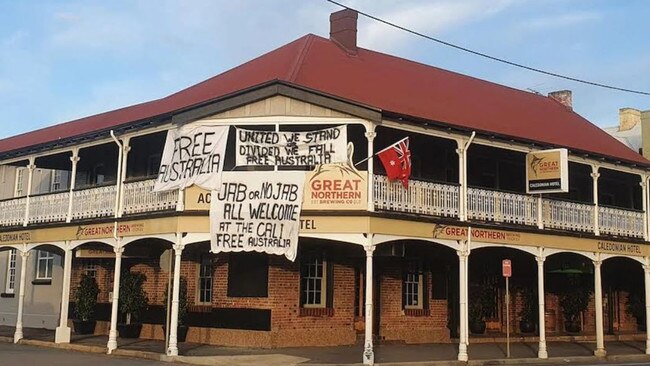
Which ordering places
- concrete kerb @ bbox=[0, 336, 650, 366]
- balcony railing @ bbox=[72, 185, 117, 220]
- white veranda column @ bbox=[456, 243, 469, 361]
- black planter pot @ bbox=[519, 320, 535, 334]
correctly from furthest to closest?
A: black planter pot @ bbox=[519, 320, 535, 334] → balcony railing @ bbox=[72, 185, 117, 220] → white veranda column @ bbox=[456, 243, 469, 361] → concrete kerb @ bbox=[0, 336, 650, 366]

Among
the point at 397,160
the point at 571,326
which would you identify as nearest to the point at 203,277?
the point at 397,160

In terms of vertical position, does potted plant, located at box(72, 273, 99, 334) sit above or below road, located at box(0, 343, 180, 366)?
above

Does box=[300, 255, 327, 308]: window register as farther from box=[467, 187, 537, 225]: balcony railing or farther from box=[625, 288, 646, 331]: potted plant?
box=[625, 288, 646, 331]: potted plant

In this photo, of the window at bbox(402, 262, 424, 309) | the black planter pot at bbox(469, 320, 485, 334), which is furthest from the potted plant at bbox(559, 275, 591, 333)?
the window at bbox(402, 262, 424, 309)

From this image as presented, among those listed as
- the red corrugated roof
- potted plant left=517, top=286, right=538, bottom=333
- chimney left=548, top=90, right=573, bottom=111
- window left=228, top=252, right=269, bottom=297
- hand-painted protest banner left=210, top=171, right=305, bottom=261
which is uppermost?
chimney left=548, top=90, right=573, bottom=111

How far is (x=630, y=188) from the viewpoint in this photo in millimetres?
30391

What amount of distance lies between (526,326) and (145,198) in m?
14.3

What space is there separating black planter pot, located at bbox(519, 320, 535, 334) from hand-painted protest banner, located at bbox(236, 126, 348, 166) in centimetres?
1229

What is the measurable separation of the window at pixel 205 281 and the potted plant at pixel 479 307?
345 inches

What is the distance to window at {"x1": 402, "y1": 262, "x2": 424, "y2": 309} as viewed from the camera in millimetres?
24906

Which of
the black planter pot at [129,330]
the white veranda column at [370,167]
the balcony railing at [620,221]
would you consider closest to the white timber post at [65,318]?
the black planter pot at [129,330]

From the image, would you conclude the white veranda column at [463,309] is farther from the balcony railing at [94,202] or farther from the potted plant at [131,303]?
the potted plant at [131,303]

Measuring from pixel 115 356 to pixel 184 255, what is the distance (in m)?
4.80

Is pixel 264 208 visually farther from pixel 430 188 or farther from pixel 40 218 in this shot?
pixel 40 218
